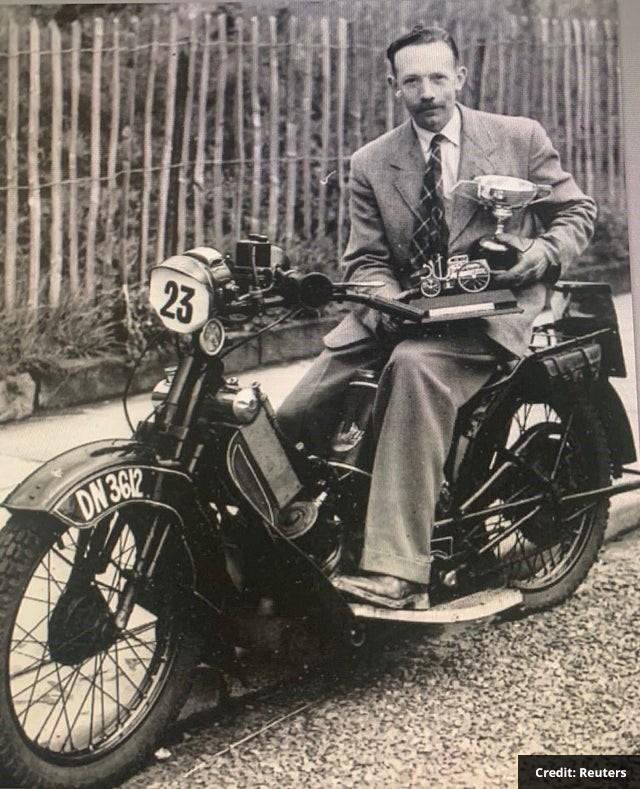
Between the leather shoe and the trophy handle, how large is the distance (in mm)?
1002

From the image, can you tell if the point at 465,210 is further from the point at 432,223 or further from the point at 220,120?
the point at 220,120

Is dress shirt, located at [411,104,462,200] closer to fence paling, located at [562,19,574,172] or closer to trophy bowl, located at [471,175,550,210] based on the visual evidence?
trophy bowl, located at [471,175,550,210]

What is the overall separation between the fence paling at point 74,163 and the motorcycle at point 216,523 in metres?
0.45

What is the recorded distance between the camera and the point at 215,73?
8.36ft

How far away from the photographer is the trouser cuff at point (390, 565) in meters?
2.32

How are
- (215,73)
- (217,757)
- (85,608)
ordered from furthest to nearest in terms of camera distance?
1. (215,73)
2. (217,757)
3. (85,608)

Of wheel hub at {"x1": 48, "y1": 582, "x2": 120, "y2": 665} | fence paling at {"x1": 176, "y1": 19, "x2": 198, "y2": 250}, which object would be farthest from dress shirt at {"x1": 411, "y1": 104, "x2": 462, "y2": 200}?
wheel hub at {"x1": 48, "y1": 582, "x2": 120, "y2": 665}

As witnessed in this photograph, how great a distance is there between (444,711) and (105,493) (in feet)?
3.38

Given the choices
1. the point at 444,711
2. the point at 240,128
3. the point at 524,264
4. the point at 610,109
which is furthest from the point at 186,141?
the point at 444,711

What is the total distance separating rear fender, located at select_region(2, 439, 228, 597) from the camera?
188cm

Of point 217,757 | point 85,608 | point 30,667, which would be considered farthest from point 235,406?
point 217,757

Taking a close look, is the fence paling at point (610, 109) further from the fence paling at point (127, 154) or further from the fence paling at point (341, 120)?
the fence paling at point (127, 154)

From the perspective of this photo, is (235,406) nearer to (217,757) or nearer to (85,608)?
(85,608)

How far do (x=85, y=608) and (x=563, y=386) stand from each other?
1.32 m
